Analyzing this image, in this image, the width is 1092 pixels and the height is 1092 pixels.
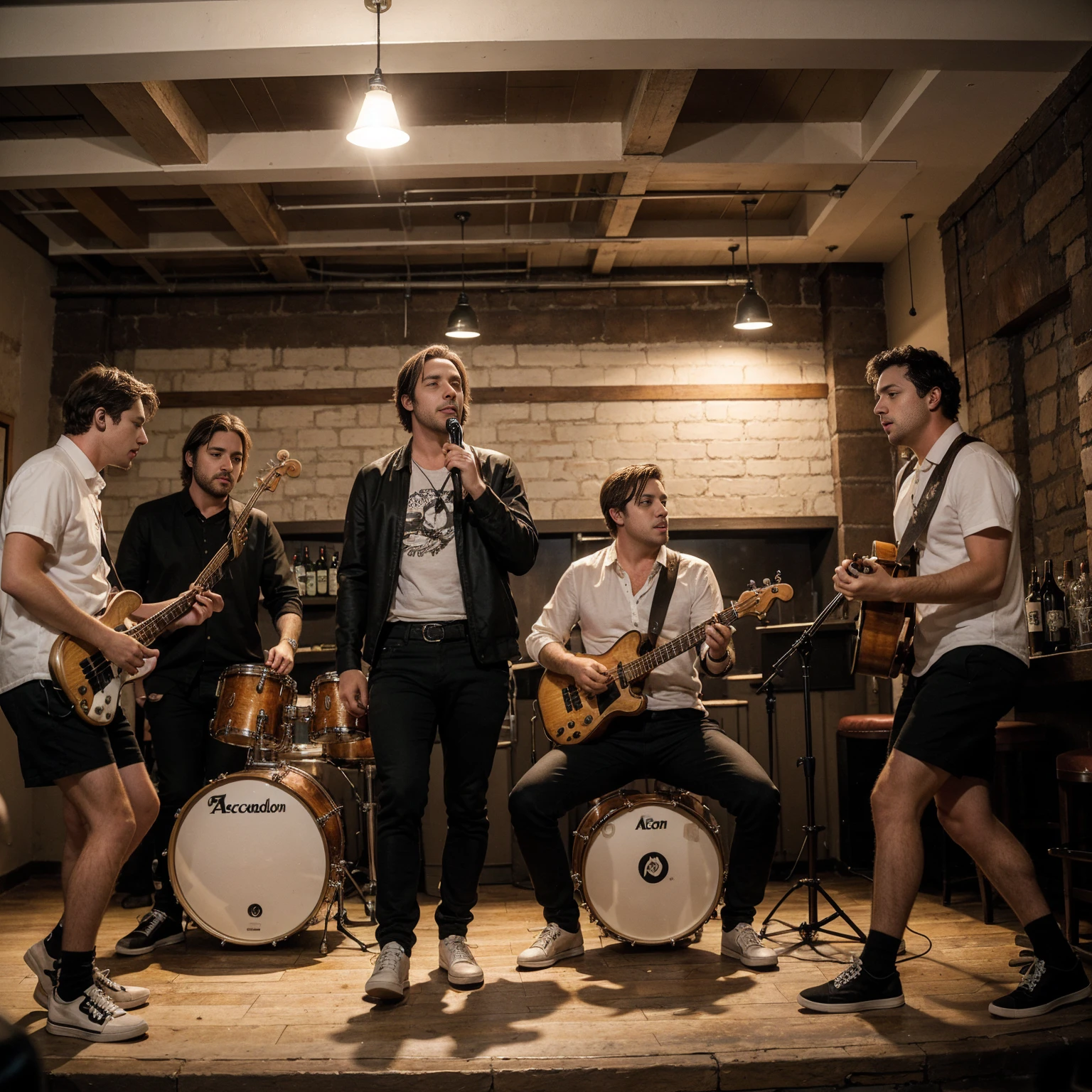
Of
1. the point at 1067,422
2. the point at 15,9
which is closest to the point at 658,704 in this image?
the point at 1067,422

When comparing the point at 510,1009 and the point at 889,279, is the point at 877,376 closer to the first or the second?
the point at 510,1009

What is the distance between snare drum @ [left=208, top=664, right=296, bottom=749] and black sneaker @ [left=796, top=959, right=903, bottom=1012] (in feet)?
6.82

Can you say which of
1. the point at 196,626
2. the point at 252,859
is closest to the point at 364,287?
the point at 196,626

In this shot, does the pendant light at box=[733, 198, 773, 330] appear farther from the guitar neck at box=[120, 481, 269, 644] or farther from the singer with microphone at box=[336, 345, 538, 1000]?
the guitar neck at box=[120, 481, 269, 644]

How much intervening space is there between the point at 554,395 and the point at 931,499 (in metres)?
4.35

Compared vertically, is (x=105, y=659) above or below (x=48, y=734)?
above

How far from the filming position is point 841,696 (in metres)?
6.21

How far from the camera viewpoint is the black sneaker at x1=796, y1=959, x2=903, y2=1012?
2953 millimetres

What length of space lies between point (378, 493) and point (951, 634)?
6.02ft

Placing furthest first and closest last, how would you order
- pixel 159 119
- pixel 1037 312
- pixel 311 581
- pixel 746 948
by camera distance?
pixel 311 581, pixel 1037 312, pixel 159 119, pixel 746 948

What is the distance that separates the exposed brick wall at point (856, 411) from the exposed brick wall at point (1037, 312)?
103 cm

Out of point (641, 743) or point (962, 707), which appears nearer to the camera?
point (962, 707)

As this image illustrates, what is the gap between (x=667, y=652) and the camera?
375cm

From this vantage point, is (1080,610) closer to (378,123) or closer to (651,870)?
(651,870)
